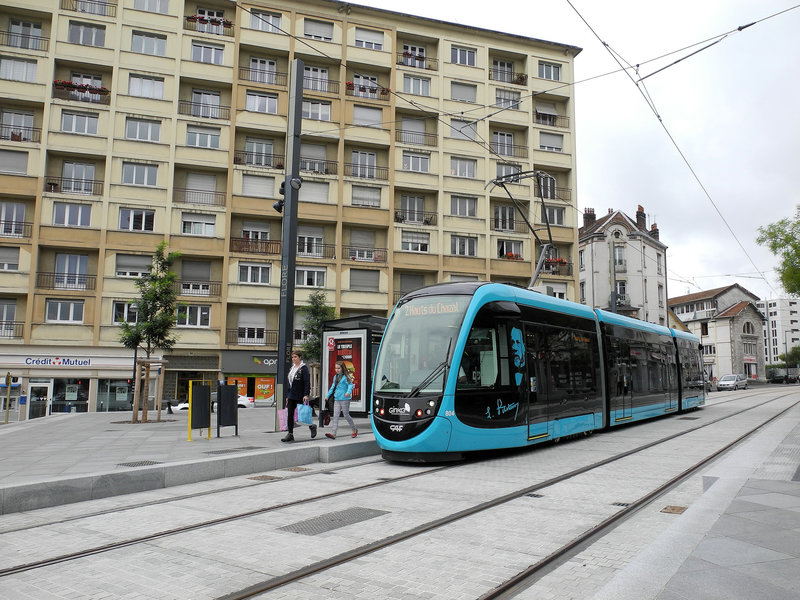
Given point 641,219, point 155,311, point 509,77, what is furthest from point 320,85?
point 641,219

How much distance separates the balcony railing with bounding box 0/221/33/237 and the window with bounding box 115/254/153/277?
478cm

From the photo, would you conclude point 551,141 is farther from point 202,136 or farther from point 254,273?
point 202,136

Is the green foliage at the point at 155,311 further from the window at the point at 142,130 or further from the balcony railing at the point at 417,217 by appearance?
the balcony railing at the point at 417,217

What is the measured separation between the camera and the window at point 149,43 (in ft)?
121

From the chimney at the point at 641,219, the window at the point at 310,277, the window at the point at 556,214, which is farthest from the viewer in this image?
the chimney at the point at 641,219

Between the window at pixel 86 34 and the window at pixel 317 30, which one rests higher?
the window at pixel 317 30

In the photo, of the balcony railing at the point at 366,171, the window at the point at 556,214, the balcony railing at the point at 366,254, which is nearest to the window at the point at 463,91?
the balcony railing at the point at 366,171

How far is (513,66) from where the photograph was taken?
4488 cm

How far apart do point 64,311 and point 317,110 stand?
61.0 ft

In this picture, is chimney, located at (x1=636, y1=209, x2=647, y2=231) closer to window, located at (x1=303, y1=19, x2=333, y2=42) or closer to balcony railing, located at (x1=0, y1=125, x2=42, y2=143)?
window, located at (x1=303, y1=19, x2=333, y2=42)

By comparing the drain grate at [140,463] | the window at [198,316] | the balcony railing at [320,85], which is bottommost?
the drain grate at [140,463]

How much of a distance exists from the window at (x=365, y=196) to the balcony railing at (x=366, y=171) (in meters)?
0.82

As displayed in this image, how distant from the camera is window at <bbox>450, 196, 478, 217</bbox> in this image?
4147 cm

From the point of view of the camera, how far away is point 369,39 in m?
40.8
